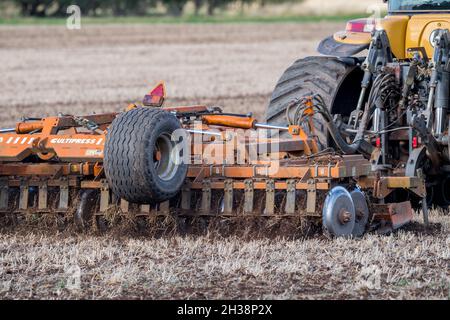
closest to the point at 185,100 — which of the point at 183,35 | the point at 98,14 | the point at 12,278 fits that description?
the point at 12,278

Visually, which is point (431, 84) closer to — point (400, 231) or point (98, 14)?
point (400, 231)

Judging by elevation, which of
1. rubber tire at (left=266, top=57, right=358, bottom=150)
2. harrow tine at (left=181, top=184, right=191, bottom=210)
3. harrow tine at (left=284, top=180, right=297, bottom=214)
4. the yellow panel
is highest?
the yellow panel

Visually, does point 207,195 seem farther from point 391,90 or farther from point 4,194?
point 391,90

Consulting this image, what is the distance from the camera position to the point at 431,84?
7574mm

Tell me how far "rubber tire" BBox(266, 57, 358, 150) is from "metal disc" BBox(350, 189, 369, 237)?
0.91 metres

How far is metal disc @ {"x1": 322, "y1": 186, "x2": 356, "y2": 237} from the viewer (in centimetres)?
682

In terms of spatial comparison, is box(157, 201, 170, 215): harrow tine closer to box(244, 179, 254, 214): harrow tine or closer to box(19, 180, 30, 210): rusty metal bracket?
box(244, 179, 254, 214): harrow tine

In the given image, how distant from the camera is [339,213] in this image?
6891 mm

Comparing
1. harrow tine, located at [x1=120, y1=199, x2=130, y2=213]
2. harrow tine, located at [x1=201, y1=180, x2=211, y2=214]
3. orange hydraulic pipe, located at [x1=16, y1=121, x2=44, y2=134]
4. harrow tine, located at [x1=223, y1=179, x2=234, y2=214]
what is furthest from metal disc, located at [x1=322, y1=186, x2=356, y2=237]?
orange hydraulic pipe, located at [x1=16, y1=121, x2=44, y2=134]

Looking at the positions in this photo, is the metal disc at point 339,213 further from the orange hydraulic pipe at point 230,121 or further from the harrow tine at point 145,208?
the harrow tine at point 145,208

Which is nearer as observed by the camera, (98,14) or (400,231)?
(400,231)

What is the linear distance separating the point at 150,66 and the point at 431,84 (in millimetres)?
17209
